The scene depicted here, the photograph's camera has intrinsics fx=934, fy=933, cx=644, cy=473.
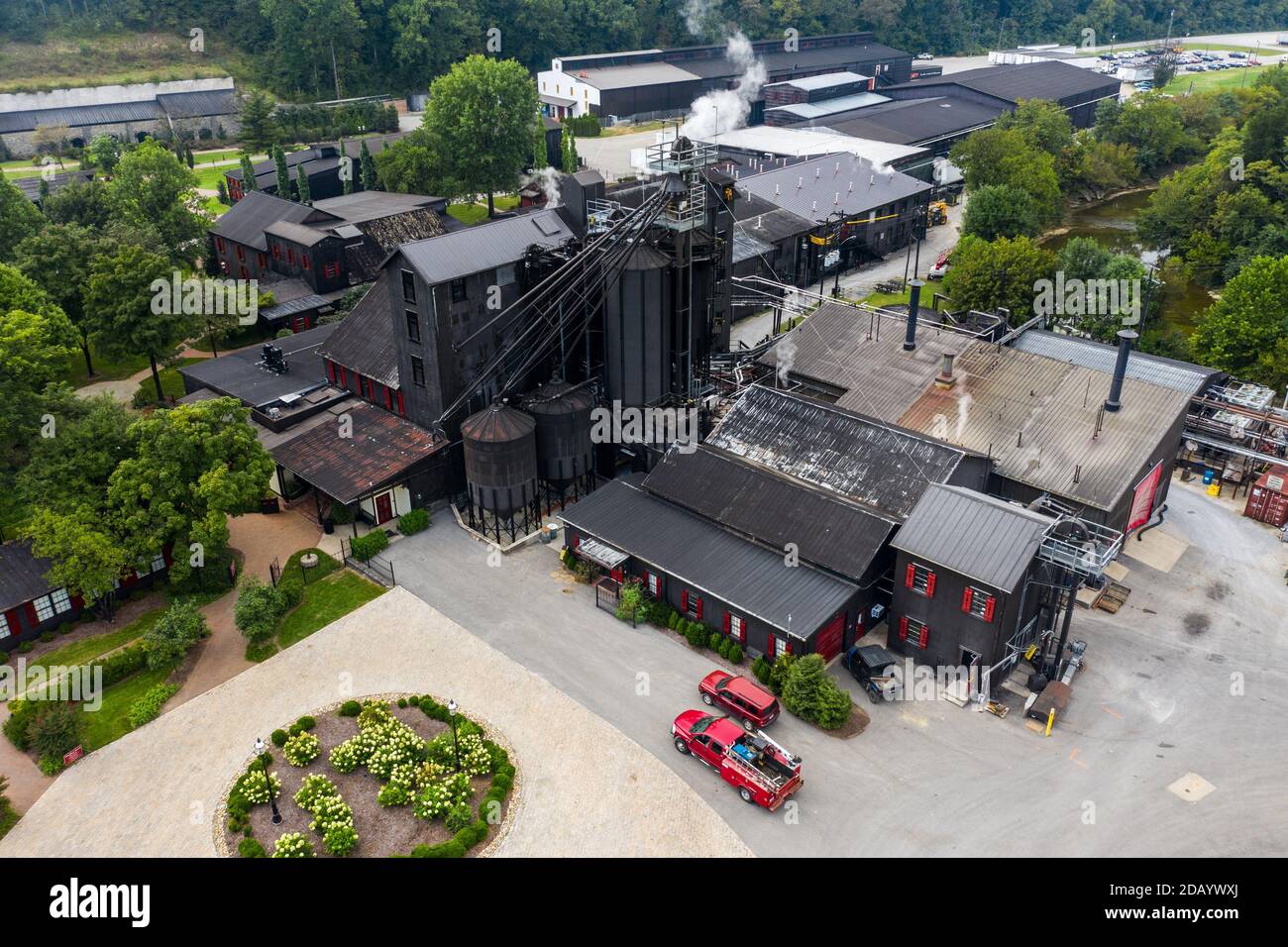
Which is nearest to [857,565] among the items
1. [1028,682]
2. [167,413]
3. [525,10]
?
[1028,682]

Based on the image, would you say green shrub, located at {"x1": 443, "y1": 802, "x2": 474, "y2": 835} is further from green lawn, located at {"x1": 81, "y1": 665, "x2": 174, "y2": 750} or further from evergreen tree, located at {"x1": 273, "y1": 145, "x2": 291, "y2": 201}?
Answer: evergreen tree, located at {"x1": 273, "y1": 145, "x2": 291, "y2": 201}

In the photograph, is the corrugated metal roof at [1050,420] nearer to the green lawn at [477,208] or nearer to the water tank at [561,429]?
the water tank at [561,429]

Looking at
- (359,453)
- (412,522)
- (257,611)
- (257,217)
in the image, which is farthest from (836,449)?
(257,217)

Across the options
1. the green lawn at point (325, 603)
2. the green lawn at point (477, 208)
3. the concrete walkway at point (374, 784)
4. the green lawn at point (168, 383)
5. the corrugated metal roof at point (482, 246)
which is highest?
the corrugated metal roof at point (482, 246)

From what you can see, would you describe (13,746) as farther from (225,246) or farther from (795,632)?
(225,246)

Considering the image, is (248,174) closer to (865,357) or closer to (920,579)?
(865,357)

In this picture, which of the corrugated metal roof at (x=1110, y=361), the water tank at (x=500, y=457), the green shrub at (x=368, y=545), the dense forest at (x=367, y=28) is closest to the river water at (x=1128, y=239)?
the corrugated metal roof at (x=1110, y=361)
